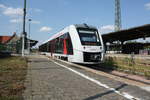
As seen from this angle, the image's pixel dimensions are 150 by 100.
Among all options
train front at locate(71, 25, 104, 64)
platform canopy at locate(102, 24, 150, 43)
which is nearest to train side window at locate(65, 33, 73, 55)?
train front at locate(71, 25, 104, 64)

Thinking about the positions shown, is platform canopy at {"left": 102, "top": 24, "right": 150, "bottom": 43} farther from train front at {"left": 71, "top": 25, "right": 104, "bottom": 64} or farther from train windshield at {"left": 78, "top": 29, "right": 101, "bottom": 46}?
train front at {"left": 71, "top": 25, "right": 104, "bottom": 64}

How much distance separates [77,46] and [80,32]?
→ 133 cm

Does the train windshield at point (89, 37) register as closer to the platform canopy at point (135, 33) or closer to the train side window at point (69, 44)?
the train side window at point (69, 44)

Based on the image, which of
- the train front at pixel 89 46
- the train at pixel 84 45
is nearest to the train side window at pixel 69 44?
the train at pixel 84 45

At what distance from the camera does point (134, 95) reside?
18.3 ft

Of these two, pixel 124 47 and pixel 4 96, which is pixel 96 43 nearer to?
pixel 4 96

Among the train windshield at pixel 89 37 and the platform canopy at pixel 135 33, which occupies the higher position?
the platform canopy at pixel 135 33

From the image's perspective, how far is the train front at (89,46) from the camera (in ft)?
42.2

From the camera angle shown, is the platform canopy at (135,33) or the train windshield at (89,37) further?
the platform canopy at (135,33)

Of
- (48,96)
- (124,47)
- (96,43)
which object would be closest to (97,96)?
(48,96)

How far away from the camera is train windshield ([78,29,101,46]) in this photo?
44.1 feet

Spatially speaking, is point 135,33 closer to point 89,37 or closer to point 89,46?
point 89,37

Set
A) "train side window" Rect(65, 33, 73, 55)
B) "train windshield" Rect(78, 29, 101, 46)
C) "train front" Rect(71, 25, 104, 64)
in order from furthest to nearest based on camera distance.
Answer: "train side window" Rect(65, 33, 73, 55) < "train windshield" Rect(78, 29, 101, 46) < "train front" Rect(71, 25, 104, 64)

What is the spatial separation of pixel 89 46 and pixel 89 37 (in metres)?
1.06
